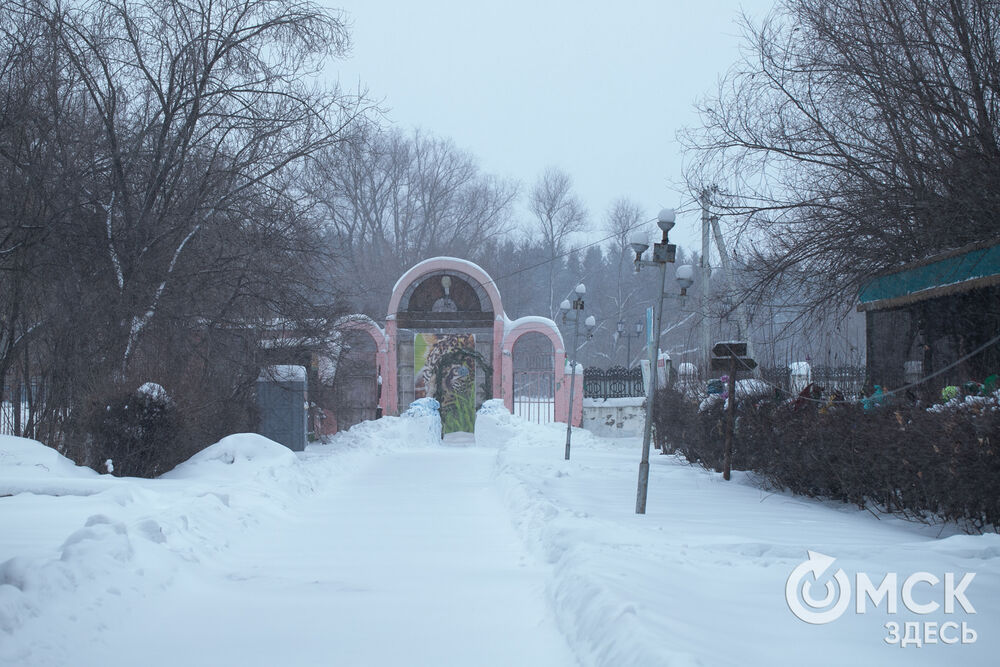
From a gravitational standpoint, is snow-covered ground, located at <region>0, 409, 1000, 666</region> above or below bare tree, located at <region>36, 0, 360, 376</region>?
below

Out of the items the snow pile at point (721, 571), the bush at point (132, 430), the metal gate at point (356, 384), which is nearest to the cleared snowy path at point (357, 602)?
the snow pile at point (721, 571)

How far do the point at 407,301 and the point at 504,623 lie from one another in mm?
25680

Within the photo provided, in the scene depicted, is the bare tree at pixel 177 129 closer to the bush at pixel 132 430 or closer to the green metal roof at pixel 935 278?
the bush at pixel 132 430

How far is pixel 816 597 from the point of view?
18.4ft

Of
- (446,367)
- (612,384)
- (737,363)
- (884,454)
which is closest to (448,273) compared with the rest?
(446,367)

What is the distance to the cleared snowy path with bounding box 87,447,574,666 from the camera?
5.16m

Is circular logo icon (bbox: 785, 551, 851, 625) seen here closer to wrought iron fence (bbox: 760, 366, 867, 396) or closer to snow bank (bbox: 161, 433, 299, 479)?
Result: wrought iron fence (bbox: 760, 366, 867, 396)

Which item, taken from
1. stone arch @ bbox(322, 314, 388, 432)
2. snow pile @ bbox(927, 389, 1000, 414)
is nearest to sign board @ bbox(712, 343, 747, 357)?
snow pile @ bbox(927, 389, 1000, 414)

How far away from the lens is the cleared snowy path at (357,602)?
5160mm

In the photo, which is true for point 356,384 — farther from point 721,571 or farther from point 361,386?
point 721,571

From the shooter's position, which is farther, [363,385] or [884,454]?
[363,385]

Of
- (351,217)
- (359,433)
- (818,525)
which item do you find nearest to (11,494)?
(818,525)

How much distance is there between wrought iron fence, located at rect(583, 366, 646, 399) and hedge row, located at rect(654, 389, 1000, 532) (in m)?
17.0

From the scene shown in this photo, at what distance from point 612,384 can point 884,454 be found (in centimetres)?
2345
